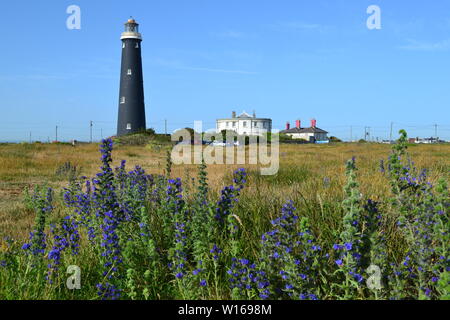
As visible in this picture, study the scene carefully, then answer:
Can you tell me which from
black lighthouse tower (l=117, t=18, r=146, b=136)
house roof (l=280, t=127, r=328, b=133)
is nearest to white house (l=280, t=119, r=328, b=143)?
Result: house roof (l=280, t=127, r=328, b=133)

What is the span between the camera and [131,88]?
41875mm

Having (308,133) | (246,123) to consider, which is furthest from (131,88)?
(308,133)

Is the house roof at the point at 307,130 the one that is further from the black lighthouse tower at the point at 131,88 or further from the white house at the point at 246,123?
the black lighthouse tower at the point at 131,88

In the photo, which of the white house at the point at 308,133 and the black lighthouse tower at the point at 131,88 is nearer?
the black lighthouse tower at the point at 131,88

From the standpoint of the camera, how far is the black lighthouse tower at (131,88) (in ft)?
138

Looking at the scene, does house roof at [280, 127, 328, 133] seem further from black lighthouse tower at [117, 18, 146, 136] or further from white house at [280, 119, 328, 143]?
black lighthouse tower at [117, 18, 146, 136]

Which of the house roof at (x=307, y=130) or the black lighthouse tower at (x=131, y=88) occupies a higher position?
the black lighthouse tower at (x=131, y=88)

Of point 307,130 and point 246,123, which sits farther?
point 246,123

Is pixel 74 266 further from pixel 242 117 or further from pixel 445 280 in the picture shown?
pixel 242 117

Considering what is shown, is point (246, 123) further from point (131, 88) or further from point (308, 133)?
point (131, 88)

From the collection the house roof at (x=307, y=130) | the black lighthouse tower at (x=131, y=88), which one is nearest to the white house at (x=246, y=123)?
the house roof at (x=307, y=130)
